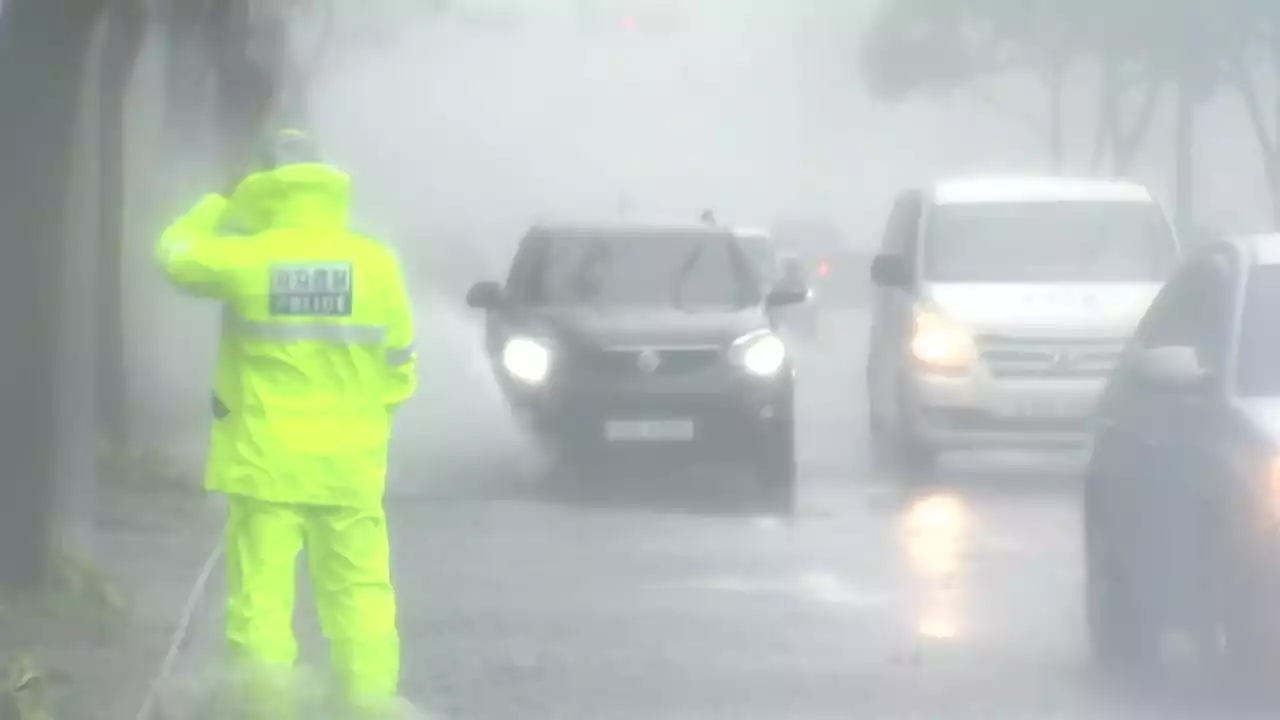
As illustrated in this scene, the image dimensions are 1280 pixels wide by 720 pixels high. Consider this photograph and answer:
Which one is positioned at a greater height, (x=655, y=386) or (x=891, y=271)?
(x=891, y=271)

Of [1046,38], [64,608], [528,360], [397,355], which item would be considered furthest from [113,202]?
[1046,38]

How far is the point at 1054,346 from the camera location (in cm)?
1809

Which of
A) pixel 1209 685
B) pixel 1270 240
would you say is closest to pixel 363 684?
pixel 1209 685

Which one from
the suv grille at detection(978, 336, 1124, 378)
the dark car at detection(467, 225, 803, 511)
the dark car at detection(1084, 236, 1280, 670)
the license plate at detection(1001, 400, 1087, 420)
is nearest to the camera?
the dark car at detection(1084, 236, 1280, 670)

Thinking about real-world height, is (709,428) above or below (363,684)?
below

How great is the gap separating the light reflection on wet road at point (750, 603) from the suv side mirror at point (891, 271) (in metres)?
1.39

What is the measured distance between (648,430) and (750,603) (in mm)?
5180

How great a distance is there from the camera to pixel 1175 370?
360 inches

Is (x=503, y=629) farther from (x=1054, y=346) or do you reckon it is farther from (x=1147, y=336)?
(x=1054, y=346)

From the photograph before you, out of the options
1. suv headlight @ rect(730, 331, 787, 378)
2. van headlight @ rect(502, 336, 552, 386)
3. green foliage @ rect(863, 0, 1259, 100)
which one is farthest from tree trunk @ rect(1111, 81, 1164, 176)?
van headlight @ rect(502, 336, 552, 386)

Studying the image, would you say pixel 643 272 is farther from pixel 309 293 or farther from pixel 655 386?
pixel 309 293

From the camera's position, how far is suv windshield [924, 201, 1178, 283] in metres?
19.2

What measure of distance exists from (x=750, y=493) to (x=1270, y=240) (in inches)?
305

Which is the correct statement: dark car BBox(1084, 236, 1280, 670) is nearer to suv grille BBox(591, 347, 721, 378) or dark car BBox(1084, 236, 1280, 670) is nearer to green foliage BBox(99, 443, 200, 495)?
suv grille BBox(591, 347, 721, 378)
